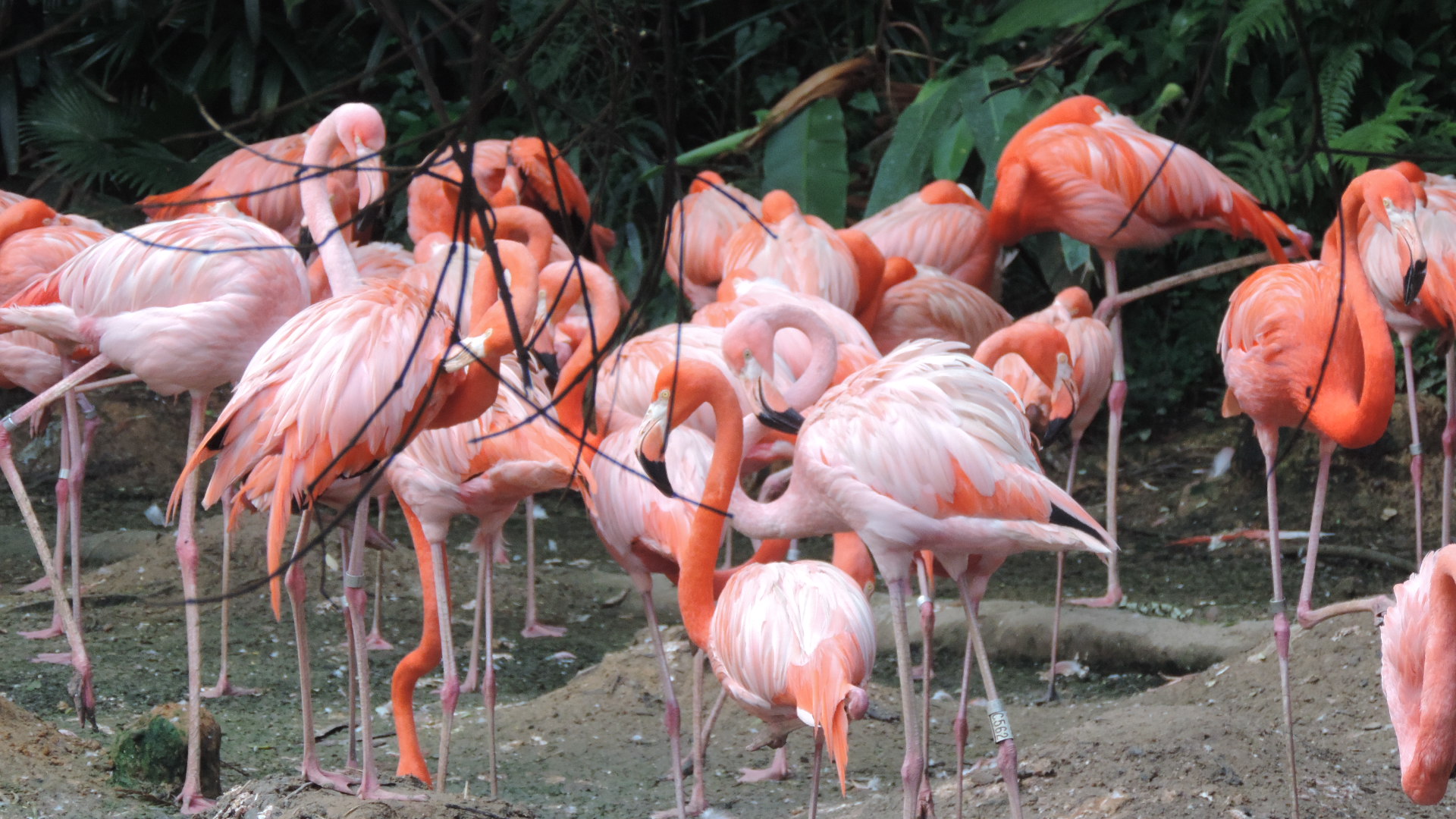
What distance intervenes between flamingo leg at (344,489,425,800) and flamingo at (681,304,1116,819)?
2.84ft

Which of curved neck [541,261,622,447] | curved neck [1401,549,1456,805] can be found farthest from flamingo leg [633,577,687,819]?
curved neck [1401,549,1456,805]

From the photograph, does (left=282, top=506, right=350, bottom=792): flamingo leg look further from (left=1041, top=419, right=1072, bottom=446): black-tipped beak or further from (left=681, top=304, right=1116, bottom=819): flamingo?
(left=1041, top=419, right=1072, bottom=446): black-tipped beak

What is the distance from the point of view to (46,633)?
13.1 ft

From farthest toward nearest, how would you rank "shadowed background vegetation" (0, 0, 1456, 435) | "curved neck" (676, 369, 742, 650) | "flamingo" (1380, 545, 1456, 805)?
1. "shadowed background vegetation" (0, 0, 1456, 435)
2. "curved neck" (676, 369, 742, 650)
3. "flamingo" (1380, 545, 1456, 805)

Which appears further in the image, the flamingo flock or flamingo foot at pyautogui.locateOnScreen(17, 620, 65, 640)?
flamingo foot at pyautogui.locateOnScreen(17, 620, 65, 640)

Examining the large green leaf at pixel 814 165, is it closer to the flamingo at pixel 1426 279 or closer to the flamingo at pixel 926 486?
the flamingo at pixel 1426 279

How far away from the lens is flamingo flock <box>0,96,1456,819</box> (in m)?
2.54

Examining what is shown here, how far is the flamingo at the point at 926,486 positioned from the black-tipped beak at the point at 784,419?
136 millimetres

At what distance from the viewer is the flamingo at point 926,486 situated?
2645 mm

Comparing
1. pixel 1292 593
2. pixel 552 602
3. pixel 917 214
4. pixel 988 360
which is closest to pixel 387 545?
pixel 552 602

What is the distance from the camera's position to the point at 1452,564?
2.16m

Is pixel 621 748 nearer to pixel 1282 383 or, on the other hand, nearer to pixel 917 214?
pixel 1282 383

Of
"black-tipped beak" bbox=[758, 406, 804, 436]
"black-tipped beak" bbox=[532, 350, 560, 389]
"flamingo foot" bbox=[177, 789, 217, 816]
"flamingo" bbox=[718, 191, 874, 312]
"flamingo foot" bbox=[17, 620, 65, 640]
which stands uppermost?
"flamingo" bbox=[718, 191, 874, 312]

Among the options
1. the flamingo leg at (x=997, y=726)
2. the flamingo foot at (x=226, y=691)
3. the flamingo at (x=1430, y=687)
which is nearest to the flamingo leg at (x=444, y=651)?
the flamingo foot at (x=226, y=691)
